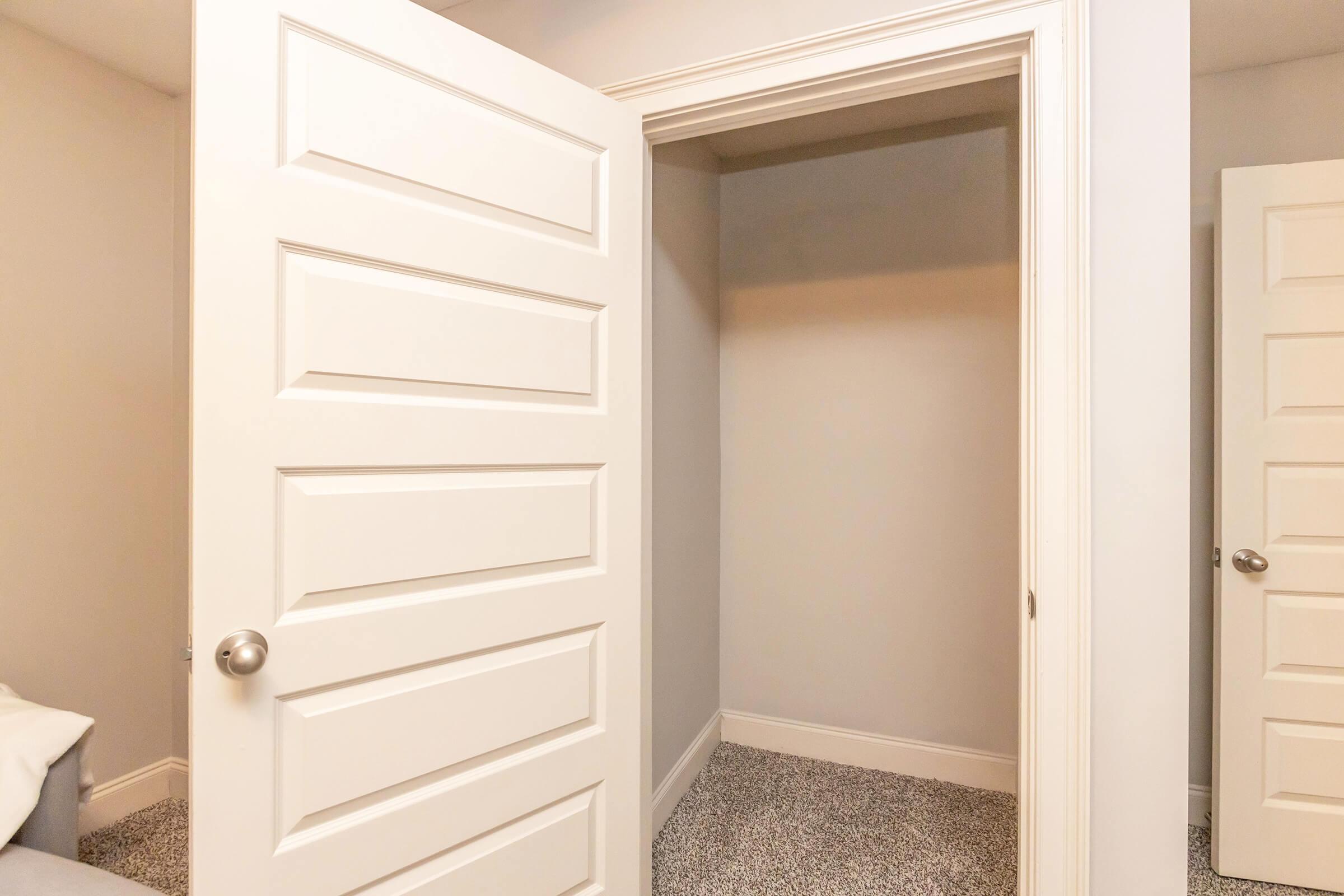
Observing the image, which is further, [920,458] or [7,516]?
[920,458]

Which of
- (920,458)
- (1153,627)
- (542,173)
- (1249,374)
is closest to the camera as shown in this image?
(1153,627)

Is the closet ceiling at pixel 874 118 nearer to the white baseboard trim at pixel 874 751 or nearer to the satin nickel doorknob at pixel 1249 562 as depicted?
the satin nickel doorknob at pixel 1249 562

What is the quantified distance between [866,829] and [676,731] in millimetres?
701

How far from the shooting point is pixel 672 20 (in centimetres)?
158

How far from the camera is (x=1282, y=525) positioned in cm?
188

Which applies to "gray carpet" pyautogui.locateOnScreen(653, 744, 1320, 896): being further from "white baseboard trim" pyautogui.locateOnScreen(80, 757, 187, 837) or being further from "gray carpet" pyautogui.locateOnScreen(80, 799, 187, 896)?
"white baseboard trim" pyautogui.locateOnScreen(80, 757, 187, 837)

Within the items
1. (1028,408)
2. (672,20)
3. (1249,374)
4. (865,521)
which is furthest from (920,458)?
(672,20)

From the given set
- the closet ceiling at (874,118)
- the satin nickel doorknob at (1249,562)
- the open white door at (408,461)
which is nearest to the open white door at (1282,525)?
the satin nickel doorknob at (1249,562)

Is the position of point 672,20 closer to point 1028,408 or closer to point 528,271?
point 528,271

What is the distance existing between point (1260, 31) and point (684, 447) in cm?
217

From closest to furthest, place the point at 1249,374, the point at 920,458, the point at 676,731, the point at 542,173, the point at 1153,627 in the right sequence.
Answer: the point at 1153,627
the point at 542,173
the point at 1249,374
the point at 676,731
the point at 920,458

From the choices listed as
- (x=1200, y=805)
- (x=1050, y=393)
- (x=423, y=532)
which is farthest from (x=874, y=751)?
(x=423, y=532)

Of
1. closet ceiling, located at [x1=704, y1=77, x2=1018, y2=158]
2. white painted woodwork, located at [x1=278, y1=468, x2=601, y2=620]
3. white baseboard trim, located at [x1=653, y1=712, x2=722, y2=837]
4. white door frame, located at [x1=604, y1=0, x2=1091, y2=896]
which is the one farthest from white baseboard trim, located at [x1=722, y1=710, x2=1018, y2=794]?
closet ceiling, located at [x1=704, y1=77, x2=1018, y2=158]

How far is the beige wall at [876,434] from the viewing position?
2455 mm
